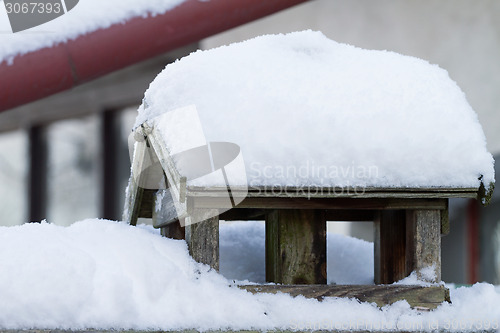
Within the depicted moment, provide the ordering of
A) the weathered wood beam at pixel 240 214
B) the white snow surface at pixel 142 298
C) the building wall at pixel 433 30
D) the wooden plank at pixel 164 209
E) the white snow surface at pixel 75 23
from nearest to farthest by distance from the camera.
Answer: the white snow surface at pixel 142 298 < the wooden plank at pixel 164 209 < the weathered wood beam at pixel 240 214 < the white snow surface at pixel 75 23 < the building wall at pixel 433 30

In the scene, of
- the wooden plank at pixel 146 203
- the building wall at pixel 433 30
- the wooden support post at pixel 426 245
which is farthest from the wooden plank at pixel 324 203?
the building wall at pixel 433 30

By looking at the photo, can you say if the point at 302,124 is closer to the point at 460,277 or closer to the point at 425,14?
the point at 425,14

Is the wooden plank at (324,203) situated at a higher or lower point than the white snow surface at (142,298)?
higher

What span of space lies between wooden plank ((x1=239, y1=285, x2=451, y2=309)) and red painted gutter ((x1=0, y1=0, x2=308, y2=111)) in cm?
123

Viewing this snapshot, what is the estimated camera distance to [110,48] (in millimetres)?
2383

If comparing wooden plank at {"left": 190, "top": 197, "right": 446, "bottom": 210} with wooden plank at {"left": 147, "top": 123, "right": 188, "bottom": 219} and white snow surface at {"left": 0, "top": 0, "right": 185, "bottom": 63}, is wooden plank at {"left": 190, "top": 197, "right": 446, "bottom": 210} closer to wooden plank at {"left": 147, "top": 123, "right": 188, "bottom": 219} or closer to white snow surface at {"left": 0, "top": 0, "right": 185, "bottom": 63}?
wooden plank at {"left": 147, "top": 123, "right": 188, "bottom": 219}

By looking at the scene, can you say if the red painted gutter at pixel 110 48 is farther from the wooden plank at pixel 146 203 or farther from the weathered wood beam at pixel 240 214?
the weathered wood beam at pixel 240 214

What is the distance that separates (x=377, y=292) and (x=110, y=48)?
4.86ft

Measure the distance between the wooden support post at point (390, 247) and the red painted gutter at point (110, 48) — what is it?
1211mm

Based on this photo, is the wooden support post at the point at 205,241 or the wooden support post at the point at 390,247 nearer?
the wooden support post at the point at 205,241

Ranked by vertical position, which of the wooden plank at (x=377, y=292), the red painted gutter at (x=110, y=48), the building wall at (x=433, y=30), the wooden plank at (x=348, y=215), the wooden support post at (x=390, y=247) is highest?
the building wall at (x=433, y=30)

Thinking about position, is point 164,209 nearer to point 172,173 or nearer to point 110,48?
point 172,173

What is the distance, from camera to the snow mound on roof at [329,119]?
1277 mm

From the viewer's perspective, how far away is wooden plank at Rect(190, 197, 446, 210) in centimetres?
127
